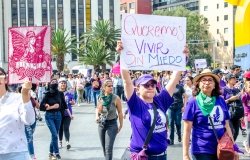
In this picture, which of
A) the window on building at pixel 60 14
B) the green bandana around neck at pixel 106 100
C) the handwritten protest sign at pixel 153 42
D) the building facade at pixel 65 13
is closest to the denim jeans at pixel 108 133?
the green bandana around neck at pixel 106 100

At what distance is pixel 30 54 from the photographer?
6719 millimetres

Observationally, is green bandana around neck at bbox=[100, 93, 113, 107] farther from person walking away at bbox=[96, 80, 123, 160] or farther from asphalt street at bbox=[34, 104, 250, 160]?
asphalt street at bbox=[34, 104, 250, 160]

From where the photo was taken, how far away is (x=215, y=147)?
5.30 m

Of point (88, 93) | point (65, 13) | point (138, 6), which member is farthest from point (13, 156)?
point (138, 6)

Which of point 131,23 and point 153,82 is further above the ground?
point 131,23

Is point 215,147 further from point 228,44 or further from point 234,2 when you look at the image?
point 228,44

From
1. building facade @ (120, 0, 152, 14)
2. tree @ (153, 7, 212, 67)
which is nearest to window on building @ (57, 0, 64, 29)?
tree @ (153, 7, 212, 67)

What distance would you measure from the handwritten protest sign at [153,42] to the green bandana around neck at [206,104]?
54 centimetres

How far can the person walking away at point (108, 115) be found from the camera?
326 inches

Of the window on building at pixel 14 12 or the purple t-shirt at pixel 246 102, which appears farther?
the window on building at pixel 14 12

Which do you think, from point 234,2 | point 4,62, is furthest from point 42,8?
point 234,2

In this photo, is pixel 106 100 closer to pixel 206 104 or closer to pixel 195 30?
pixel 206 104

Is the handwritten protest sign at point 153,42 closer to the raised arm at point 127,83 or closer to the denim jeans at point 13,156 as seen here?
the raised arm at point 127,83

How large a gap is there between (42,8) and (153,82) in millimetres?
81418
